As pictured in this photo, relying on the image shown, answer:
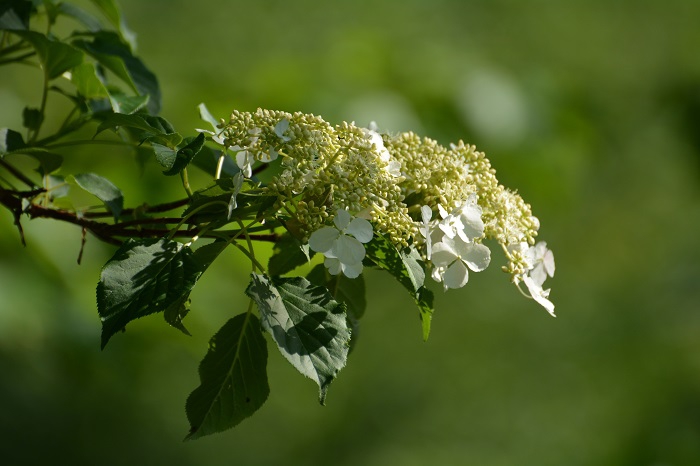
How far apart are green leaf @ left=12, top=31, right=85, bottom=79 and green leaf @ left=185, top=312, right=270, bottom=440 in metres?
0.51

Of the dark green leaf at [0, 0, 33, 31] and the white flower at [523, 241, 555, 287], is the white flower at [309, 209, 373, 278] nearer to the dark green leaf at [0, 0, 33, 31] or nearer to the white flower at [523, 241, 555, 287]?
the white flower at [523, 241, 555, 287]

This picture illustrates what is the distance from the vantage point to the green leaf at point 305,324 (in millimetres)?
779

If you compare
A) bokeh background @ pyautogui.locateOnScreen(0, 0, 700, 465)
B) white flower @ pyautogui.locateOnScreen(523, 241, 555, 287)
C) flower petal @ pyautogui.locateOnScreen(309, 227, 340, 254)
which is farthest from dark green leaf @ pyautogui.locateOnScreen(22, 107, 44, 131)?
bokeh background @ pyautogui.locateOnScreen(0, 0, 700, 465)

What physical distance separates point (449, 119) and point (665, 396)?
3.61 metres

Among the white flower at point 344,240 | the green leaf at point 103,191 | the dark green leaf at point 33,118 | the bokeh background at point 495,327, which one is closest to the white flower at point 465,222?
the white flower at point 344,240

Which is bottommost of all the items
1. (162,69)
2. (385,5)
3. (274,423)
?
(274,423)

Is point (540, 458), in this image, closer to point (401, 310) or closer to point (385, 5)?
point (401, 310)

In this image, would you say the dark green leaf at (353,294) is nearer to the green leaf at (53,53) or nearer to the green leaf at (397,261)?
the green leaf at (397,261)

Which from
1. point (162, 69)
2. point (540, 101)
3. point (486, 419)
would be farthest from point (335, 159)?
point (486, 419)

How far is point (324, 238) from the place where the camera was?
0.80m

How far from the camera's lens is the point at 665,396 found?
18.3ft

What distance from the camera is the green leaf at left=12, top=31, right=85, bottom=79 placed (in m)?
1.12

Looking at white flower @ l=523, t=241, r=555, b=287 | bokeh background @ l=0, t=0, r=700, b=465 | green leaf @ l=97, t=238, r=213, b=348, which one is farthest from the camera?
bokeh background @ l=0, t=0, r=700, b=465

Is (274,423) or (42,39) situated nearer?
(42,39)
